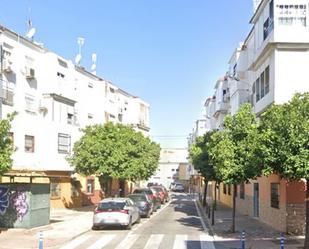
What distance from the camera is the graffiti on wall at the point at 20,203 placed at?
2288 centimetres

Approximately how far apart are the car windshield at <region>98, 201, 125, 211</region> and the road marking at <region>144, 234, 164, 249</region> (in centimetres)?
287

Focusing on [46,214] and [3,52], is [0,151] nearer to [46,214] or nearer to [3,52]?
[46,214]

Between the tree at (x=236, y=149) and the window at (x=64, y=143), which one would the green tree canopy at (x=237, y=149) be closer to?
the tree at (x=236, y=149)

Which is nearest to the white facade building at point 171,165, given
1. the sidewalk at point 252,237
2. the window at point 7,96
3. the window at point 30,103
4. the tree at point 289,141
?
the window at point 30,103

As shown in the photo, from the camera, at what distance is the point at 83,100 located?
4612 centimetres

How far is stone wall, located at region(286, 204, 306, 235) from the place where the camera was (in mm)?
22172

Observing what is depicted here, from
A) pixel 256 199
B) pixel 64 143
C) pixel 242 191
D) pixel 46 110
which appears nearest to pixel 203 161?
pixel 242 191

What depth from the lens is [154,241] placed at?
67.8ft

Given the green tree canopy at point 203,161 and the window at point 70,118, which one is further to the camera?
the window at point 70,118

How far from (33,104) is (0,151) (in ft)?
53.6

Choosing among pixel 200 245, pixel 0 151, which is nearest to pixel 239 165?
pixel 200 245

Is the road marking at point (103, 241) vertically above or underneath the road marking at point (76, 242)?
above

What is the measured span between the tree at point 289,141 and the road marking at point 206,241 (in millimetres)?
3422

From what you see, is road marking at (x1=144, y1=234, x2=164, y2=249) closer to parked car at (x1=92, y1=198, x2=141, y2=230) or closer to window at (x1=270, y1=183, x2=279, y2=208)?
parked car at (x1=92, y1=198, x2=141, y2=230)
